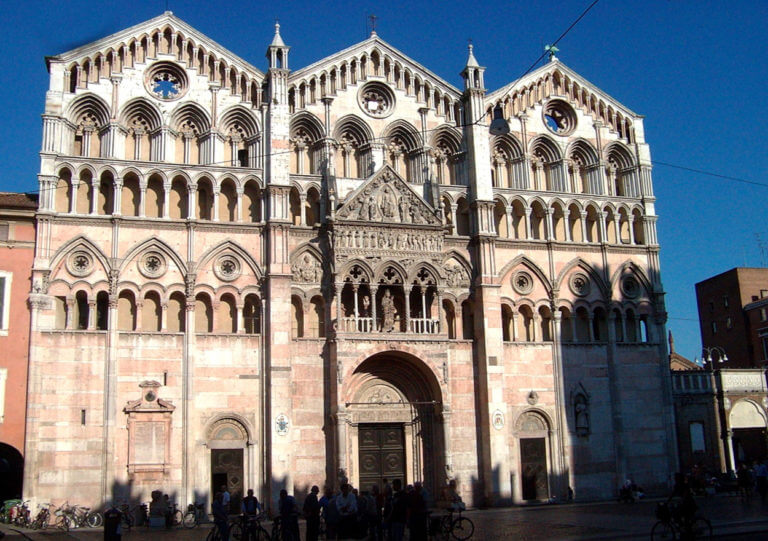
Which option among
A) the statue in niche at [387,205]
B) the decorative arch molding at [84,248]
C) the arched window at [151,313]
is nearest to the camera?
the decorative arch molding at [84,248]

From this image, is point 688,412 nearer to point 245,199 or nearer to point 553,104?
point 553,104

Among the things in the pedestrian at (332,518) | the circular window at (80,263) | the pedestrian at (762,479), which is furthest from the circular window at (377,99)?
the pedestrian at (332,518)

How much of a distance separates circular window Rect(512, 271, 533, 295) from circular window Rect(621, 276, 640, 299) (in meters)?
4.92

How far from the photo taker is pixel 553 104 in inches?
1719

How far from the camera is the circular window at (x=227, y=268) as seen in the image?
36000mm

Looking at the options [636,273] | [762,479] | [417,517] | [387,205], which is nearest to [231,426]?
[387,205]

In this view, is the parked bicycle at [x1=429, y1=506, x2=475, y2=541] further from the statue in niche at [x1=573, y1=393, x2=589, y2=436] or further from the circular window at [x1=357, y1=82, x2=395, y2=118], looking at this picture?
the circular window at [x1=357, y1=82, x2=395, y2=118]

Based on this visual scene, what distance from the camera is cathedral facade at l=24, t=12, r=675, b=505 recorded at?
33969mm

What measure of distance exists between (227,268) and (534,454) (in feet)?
51.5

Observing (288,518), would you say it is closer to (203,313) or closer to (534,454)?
(203,313)

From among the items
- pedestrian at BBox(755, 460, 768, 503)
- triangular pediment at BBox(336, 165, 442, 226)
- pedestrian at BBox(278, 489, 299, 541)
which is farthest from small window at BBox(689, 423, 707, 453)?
pedestrian at BBox(278, 489, 299, 541)

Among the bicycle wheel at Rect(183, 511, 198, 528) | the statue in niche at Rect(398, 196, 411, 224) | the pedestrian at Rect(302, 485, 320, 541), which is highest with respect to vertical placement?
the statue in niche at Rect(398, 196, 411, 224)

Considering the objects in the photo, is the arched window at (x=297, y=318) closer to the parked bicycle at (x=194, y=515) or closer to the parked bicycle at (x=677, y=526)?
the parked bicycle at (x=194, y=515)

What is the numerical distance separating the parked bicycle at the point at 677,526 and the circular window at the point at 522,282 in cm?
1834
